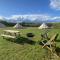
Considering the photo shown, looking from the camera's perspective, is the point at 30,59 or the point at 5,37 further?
the point at 5,37

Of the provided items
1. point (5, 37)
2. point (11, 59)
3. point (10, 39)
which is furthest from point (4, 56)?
point (5, 37)

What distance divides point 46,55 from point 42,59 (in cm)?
102

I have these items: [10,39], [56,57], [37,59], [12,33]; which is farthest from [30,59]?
[12,33]

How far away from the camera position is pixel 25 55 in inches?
465

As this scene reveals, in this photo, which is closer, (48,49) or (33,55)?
(33,55)

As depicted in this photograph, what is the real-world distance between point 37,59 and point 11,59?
6.52 feet

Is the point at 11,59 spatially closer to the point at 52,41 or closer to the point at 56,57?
the point at 56,57

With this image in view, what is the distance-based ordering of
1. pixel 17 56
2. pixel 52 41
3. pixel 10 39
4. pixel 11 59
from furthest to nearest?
pixel 10 39
pixel 52 41
pixel 17 56
pixel 11 59

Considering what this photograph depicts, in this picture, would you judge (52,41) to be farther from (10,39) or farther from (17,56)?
(10,39)

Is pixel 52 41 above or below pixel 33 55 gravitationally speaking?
above

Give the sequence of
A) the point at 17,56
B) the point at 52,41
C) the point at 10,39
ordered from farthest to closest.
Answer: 1. the point at 10,39
2. the point at 52,41
3. the point at 17,56

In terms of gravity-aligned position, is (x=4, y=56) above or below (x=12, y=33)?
below

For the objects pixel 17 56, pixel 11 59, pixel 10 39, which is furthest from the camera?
pixel 10 39

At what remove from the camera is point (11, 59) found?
421 inches
